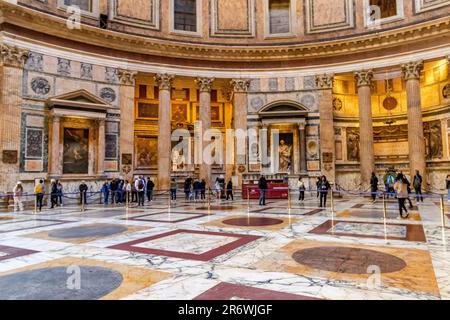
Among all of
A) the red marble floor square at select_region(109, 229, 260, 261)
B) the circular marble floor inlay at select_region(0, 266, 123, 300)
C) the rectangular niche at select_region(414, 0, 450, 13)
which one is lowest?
the red marble floor square at select_region(109, 229, 260, 261)

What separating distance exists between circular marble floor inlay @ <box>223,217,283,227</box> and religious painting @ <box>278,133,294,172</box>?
434 inches

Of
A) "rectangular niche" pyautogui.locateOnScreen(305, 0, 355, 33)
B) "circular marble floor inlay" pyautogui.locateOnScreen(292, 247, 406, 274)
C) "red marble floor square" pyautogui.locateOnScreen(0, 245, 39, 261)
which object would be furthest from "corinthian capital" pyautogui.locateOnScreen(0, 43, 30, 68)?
"rectangular niche" pyautogui.locateOnScreen(305, 0, 355, 33)

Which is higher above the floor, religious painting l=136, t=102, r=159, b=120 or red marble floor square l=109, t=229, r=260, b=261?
religious painting l=136, t=102, r=159, b=120

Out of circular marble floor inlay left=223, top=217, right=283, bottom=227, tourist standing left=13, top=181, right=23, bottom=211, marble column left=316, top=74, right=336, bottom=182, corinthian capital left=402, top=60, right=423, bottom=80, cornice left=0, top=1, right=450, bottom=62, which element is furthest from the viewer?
marble column left=316, top=74, right=336, bottom=182

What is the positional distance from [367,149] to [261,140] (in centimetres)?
641

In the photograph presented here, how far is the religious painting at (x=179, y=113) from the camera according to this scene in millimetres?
23188

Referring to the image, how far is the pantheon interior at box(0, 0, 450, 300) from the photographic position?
10933 mm

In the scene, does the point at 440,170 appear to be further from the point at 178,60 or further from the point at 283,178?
the point at 178,60

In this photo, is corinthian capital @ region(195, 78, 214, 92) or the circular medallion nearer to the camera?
corinthian capital @ region(195, 78, 214, 92)

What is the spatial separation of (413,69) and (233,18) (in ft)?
38.1

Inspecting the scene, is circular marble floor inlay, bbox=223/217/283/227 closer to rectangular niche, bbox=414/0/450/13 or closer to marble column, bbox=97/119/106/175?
marble column, bbox=97/119/106/175

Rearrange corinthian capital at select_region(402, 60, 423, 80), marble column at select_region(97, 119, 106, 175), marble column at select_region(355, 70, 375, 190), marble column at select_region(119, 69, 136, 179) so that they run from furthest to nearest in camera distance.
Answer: marble column at select_region(355, 70, 375, 190)
marble column at select_region(119, 69, 136, 179)
corinthian capital at select_region(402, 60, 423, 80)
marble column at select_region(97, 119, 106, 175)

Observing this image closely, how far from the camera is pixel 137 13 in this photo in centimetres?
1911

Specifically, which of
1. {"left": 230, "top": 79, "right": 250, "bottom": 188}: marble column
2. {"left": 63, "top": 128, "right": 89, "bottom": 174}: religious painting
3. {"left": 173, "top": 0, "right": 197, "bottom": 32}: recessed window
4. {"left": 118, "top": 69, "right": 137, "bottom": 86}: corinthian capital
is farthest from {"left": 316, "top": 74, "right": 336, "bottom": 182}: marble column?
{"left": 63, "top": 128, "right": 89, "bottom": 174}: religious painting
